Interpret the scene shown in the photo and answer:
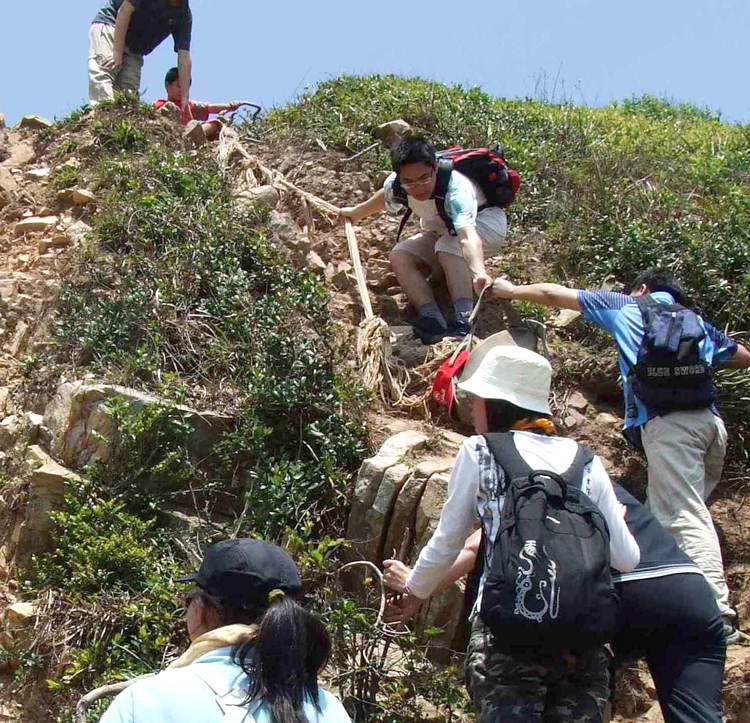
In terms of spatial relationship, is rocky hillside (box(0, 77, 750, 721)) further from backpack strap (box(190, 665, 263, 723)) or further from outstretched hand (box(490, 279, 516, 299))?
backpack strap (box(190, 665, 263, 723))

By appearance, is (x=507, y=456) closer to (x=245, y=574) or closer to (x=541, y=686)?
(x=541, y=686)

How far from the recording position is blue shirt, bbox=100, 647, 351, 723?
229 cm

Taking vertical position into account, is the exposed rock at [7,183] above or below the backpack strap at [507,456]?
above

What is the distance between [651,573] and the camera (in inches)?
131

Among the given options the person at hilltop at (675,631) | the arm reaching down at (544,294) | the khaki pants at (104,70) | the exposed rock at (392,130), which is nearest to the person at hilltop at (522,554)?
the person at hilltop at (675,631)

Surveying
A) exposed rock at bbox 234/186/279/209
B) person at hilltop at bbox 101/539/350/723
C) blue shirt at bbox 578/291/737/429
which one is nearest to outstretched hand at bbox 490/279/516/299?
blue shirt at bbox 578/291/737/429

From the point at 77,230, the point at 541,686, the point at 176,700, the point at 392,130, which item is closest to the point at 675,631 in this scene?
the point at 541,686

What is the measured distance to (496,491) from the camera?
3205mm

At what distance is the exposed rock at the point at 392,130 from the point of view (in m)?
9.16

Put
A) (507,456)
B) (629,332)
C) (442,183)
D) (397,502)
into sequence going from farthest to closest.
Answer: (442,183) → (397,502) → (629,332) → (507,456)

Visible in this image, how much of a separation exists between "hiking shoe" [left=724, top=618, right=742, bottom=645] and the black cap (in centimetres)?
156

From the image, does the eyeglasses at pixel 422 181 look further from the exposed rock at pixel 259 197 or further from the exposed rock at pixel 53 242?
the exposed rock at pixel 53 242

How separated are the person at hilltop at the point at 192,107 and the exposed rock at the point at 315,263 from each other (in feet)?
7.24

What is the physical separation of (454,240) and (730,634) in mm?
3006
